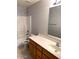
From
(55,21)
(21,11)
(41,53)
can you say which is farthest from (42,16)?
(21,11)

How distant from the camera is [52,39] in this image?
318cm

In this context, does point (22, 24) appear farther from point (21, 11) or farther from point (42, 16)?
point (42, 16)

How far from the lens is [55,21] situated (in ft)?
9.62

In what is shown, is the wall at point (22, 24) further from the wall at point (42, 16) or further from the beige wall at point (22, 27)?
the wall at point (42, 16)

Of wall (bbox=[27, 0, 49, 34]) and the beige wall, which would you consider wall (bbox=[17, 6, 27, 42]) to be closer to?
the beige wall

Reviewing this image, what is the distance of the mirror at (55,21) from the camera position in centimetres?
273
